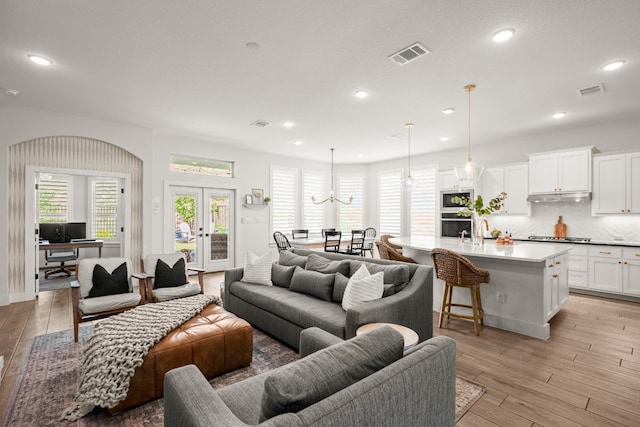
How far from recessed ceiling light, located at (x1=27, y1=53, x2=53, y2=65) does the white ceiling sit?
7 cm

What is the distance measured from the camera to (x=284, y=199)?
8359 millimetres

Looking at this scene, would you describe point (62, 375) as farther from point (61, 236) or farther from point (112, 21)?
point (61, 236)

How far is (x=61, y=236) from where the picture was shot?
6691 mm

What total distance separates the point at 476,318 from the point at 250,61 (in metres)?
3.72

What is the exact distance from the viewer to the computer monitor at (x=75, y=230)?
266 inches

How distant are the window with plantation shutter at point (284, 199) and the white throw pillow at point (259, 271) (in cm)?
402

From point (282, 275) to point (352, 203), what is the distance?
5721mm

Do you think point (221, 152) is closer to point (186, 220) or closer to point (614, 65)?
point (186, 220)

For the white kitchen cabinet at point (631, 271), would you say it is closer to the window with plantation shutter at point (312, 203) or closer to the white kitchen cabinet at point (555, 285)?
the white kitchen cabinet at point (555, 285)

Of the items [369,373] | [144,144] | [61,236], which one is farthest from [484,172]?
[61,236]

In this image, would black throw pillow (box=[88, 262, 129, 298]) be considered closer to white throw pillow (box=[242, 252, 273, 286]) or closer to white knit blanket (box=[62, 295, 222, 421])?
white knit blanket (box=[62, 295, 222, 421])

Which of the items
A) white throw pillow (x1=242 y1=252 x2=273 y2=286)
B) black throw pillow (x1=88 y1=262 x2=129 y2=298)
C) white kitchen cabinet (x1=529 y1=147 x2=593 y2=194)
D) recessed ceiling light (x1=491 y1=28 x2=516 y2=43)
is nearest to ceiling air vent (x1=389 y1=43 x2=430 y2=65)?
recessed ceiling light (x1=491 y1=28 x2=516 y2=43)

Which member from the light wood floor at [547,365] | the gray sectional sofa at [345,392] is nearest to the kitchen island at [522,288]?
the light wood floor at [547,365]

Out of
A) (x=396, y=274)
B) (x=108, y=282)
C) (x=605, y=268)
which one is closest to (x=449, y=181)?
(x=605, y=268)
